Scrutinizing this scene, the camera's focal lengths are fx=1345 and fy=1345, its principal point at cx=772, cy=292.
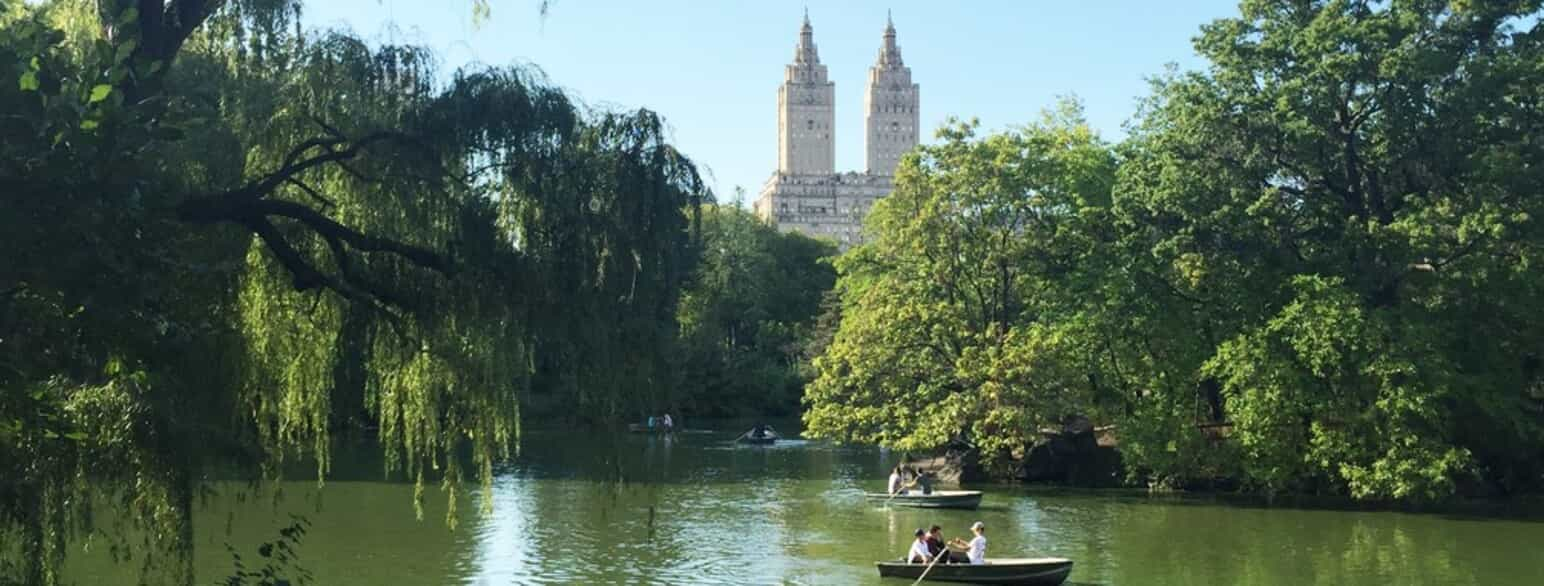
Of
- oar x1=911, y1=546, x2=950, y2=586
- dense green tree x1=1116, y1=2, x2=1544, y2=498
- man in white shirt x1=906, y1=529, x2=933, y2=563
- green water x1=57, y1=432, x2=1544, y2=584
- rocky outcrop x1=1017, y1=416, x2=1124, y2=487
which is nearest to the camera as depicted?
oar x1=911, y1=546, x2=950, y2=586

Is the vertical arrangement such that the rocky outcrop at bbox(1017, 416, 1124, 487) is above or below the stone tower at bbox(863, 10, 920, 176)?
below

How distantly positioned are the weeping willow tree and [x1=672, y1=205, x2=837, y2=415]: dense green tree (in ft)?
150

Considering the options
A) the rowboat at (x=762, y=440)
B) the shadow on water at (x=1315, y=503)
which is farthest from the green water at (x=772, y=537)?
the rowboat at (x=762, y=440)

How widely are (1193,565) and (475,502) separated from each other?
45.9 ft

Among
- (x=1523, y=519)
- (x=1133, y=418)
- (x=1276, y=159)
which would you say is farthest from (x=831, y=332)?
(x=1523, y=519)

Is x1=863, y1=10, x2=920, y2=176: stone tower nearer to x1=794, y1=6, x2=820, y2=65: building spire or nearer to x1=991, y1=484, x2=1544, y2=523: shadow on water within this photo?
x1=794, y1=6, x2=820, y2=65: building spire

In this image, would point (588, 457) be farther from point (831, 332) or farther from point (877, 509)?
point (831, 332)

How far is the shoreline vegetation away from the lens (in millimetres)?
6188

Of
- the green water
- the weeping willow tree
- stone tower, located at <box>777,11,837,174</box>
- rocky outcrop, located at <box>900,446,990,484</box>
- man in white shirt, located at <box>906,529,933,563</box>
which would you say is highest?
stone tower, located at <box>777,11,837,174</box>

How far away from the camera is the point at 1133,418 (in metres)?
30.1

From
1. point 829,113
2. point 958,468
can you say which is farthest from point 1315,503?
point 829,113

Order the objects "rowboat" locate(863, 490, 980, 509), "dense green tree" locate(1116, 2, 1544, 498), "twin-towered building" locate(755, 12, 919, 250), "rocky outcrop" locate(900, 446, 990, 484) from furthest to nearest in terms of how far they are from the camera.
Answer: "twin-towered building" locate(755, 12, 919, 250)
"rocky outcrop" locate(900, 446, 990, 484)
"rowboat" locate(863, 490, 980, 509)
"dense green tree" locate(1116, 2, 1544, 498)

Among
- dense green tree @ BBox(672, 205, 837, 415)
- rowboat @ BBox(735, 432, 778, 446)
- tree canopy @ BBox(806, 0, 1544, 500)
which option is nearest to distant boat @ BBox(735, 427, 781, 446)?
rowboat @ BBox(735, 432, 778, 446)

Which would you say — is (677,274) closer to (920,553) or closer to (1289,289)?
(920,553)
